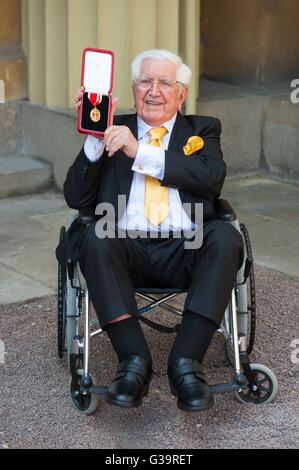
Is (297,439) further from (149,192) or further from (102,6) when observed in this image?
(102,6)

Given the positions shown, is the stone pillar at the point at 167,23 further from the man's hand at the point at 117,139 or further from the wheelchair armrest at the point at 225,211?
the man's hand at the point at 117,139

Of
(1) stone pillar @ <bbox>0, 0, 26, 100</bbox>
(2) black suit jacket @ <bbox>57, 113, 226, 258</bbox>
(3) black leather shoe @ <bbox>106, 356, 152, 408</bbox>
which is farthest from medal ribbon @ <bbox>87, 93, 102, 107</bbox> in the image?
(1) stone pillar @ <bbox>0, 0, 26, 100</bbox>

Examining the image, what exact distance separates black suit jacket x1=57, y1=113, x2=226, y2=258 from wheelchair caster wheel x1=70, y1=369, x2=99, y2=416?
0.58 meters

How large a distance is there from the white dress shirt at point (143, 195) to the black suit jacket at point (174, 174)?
0.08ft

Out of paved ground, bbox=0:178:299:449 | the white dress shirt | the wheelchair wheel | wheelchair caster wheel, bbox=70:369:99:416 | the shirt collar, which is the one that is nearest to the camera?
paved ground, bbox=0:178:299:449

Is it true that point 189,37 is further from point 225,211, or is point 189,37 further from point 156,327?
point 156,327

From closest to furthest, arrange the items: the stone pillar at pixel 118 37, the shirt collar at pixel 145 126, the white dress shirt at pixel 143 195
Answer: the white dress shirt at pixel 143 195 → the shirt collar at pixel 145 126 → the stone pillar at pixel 118 37

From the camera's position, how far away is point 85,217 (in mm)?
4320

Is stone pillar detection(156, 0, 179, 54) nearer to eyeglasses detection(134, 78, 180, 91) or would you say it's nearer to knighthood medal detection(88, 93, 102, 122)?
eyeglasses detection(134, 78, 180, 91)

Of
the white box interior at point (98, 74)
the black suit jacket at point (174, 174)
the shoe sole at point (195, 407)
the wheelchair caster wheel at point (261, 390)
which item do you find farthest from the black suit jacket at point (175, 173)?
the shoe sole at point (195, 407)

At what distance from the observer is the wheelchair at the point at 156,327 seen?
4039 mm

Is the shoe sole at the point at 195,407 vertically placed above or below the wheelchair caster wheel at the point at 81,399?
above

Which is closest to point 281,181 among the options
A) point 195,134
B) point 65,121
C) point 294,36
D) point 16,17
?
point 294,36

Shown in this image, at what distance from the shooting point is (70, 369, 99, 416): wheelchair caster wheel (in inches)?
161
